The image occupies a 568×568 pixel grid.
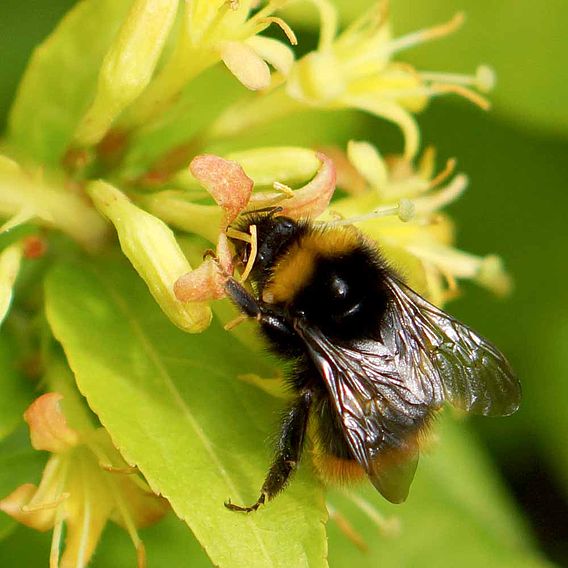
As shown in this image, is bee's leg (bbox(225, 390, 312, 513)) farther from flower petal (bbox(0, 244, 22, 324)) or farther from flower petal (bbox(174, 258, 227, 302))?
flower petal (bbox(0, 244, 22, 324))

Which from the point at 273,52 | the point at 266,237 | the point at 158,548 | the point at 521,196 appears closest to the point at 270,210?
the point at 266,237

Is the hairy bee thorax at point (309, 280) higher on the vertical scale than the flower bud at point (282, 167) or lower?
lower

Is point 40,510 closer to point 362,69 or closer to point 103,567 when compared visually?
point 103,567

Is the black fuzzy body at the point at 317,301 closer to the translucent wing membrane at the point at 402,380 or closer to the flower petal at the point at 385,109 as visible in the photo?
the translucent wing membrane at the point at 402,380

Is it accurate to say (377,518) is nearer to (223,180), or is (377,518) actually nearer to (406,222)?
(406,222)

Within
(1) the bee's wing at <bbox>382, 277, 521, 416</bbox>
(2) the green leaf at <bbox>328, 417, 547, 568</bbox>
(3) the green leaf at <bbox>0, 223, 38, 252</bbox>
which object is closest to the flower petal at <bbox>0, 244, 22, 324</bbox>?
(3) the green leaf at <bbox>0, 223, 38, 252</bbox>

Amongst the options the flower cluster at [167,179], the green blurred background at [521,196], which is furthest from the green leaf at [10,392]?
the green blurred background at [521,196]
